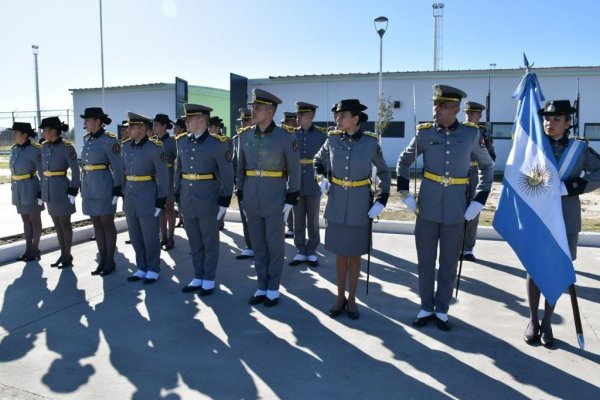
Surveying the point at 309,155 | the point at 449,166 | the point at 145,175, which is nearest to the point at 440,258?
the point at 449,166

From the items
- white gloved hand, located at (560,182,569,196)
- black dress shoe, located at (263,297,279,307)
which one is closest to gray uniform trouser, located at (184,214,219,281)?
black dress shoe, located at (263,297,279,307)

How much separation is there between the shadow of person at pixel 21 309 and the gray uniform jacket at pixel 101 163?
113 cm

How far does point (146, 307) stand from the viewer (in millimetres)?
4375

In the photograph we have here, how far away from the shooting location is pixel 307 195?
6.04m

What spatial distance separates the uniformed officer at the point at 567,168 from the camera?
3.44m

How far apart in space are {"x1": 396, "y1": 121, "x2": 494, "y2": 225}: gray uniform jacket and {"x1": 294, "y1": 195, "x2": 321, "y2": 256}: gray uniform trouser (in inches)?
89.8

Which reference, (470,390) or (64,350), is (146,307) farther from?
(470,390)

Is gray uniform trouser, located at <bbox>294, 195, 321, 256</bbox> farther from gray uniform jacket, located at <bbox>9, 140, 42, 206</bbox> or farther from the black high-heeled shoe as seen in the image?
gray uniform jacket, located at <bbox>9, 140, 42, 206</bbox>

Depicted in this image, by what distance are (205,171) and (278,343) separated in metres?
1.99

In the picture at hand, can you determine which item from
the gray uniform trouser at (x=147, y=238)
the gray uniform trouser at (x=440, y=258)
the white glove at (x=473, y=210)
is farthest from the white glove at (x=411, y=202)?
the gray uniform trouser at (x=147, y=238)

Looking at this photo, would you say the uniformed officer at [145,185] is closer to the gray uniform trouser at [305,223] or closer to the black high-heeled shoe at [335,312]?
the gray uniform trouser at [305,223]

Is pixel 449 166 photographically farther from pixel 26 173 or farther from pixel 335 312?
pixel 26 173

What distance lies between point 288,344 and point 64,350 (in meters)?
1.71

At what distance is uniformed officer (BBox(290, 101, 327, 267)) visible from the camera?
5.94 m
